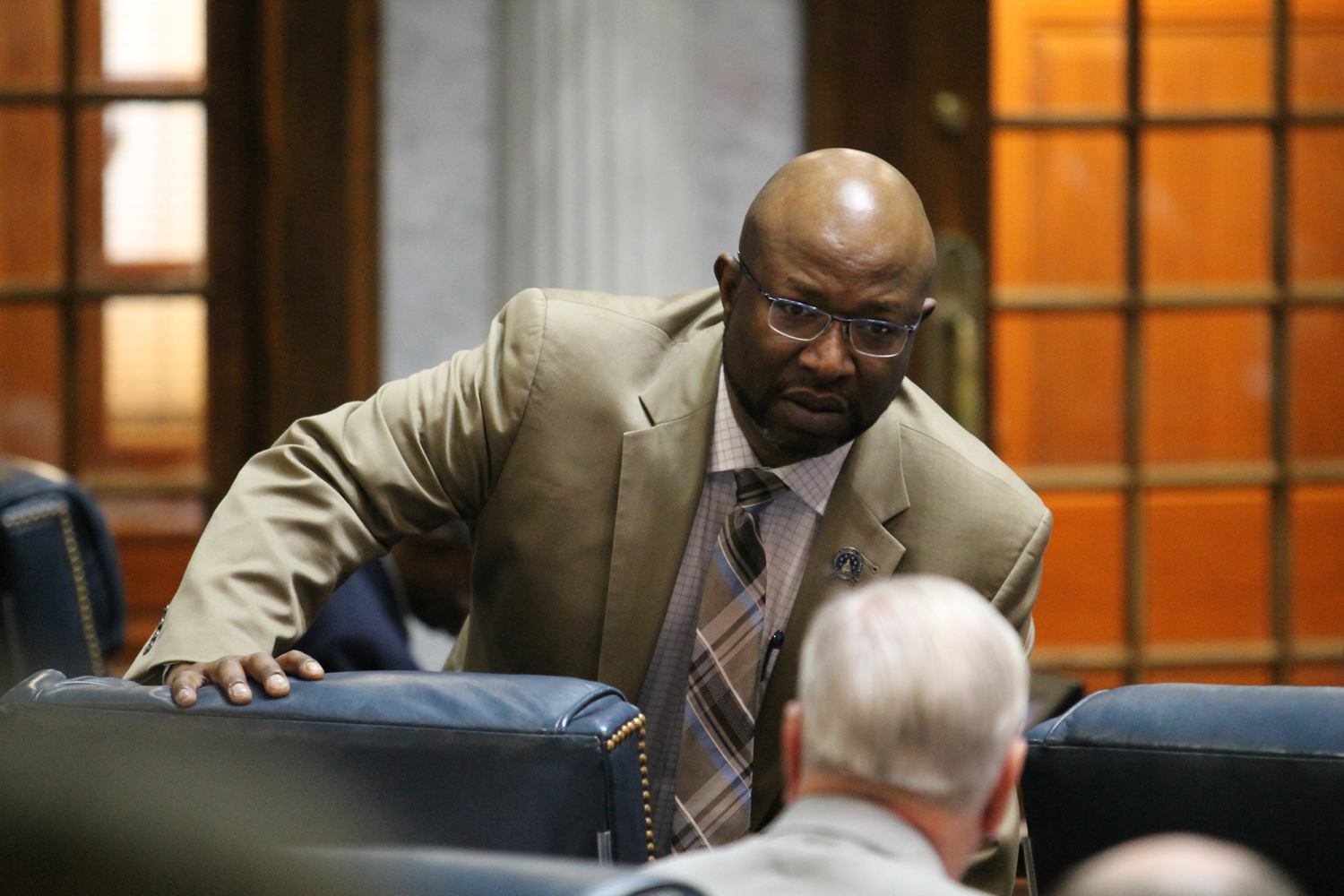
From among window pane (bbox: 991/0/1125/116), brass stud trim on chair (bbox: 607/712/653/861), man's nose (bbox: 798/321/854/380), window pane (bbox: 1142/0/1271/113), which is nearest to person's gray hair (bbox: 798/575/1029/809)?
brass stud trim on chair (bbox: 607/712/653/861)

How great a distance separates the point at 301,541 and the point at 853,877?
3.06 ft

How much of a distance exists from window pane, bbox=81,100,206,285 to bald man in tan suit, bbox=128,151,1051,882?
1.72 m

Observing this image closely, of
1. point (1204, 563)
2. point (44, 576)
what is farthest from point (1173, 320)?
point (44, 576)

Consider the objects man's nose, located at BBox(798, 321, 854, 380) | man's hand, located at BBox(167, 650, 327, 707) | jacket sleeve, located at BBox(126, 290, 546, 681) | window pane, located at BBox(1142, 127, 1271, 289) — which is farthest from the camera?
window pane, located at BBox(1142, 127, 1271, 289)

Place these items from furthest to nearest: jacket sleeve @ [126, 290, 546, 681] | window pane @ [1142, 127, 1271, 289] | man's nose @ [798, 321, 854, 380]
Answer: window pane @ [1142, 127, 1271, 289], man's nose @ [798, 321, 854, 380], jacket sleeve @ [126, 290, 546, 681]

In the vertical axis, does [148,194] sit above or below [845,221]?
above

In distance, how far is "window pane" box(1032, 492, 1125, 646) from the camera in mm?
3322

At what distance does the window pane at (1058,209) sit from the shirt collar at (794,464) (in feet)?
5.63

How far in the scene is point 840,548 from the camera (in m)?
1.67

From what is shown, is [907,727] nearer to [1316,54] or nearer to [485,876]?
[485,876]

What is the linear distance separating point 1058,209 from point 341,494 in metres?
2.19

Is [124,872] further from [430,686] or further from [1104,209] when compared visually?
[1104,209]

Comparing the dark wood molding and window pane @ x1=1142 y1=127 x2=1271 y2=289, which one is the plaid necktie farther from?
window pane @ x1=1142 y1=127 x2=1271 y2=289

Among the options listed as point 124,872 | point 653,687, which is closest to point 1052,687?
point 653,687
